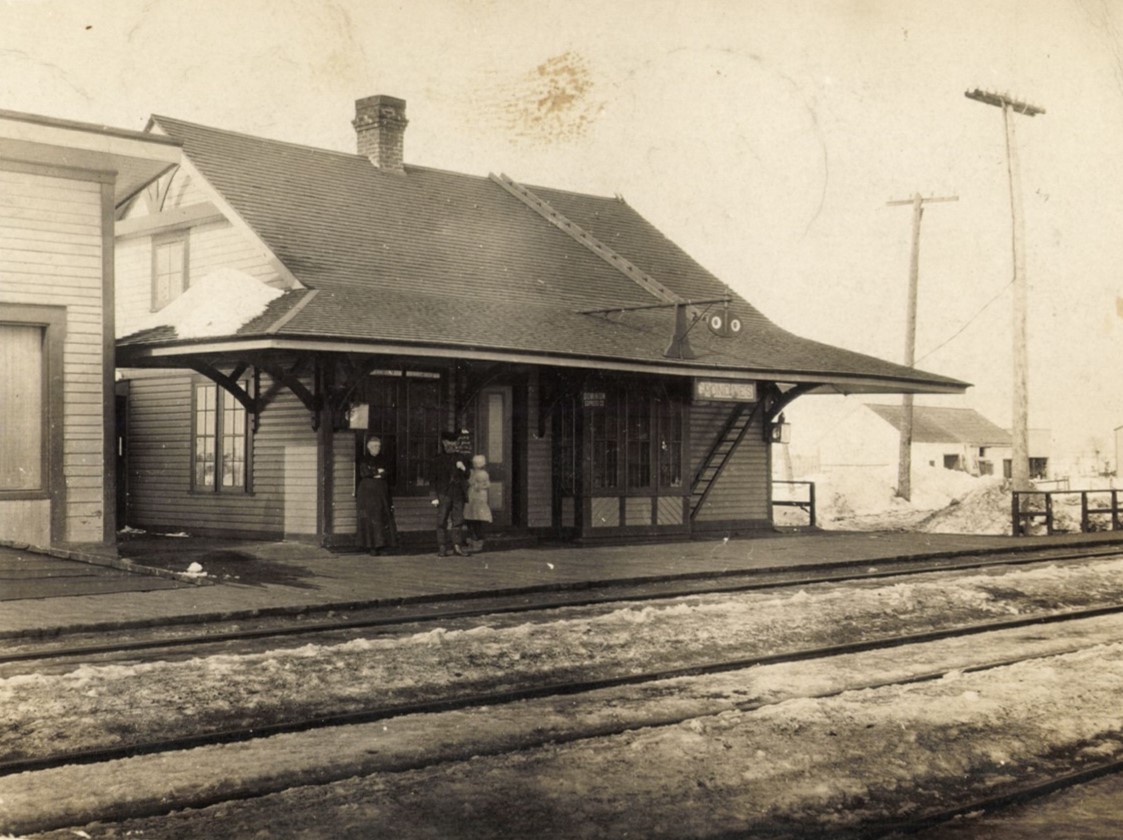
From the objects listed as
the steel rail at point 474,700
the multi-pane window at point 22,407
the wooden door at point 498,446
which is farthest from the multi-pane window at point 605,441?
the steel rail at point 474,700

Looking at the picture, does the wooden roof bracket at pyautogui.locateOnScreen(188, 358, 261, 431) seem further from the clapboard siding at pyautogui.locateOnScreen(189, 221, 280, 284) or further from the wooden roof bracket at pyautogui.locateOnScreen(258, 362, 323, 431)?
the clapboard siding at pyautogui.locateOnScreen(189, 221, 280, 284)

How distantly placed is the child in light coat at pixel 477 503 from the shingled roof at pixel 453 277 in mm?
1639

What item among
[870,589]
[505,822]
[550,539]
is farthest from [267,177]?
[505,822]

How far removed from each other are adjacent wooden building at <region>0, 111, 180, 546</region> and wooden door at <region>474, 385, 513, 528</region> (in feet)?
18.8

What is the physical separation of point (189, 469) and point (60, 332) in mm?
4791

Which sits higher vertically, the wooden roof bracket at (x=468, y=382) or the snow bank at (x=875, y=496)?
the wooden roof bracket at (x=468, y=382)

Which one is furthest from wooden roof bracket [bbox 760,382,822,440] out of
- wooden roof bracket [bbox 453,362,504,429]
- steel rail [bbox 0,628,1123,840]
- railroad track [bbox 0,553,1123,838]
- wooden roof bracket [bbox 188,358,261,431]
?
steel rail [bbox 0,628,1123,840]

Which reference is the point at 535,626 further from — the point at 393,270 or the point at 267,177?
the point at 267,177

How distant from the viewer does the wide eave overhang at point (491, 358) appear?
1476 centimetres

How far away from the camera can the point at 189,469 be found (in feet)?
62.4

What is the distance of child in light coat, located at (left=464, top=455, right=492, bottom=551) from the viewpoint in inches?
649

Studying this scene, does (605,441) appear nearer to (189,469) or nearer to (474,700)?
(189,469)

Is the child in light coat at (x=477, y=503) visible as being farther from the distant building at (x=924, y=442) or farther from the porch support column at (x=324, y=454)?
the distant building at (x=924, y=442)

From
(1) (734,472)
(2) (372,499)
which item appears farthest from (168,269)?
(1) (734,472)
